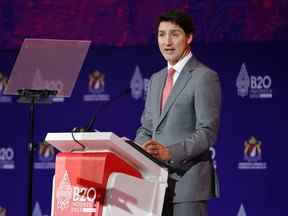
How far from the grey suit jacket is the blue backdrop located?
2240 mm

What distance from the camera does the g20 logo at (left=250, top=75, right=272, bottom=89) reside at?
5.39m

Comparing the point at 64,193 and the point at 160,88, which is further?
the point at 160,88

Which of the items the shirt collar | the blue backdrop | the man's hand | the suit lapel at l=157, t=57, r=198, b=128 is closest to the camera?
the man's hand

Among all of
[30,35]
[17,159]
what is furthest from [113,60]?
[17,159]

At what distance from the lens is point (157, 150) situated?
2881 millimetres

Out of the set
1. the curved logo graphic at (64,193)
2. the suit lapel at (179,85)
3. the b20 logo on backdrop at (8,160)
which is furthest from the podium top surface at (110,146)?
the b20 logo on backdrop at (8,160)

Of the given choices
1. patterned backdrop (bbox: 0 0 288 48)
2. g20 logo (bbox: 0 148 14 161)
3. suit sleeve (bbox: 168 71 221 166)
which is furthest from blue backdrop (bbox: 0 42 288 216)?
suit sleeve (bbox: 168 71 221 166)

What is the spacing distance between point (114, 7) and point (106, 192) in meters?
3.41

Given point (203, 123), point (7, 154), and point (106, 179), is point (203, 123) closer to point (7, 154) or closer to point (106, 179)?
point (106, 179)

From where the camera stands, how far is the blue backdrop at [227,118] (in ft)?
17.5

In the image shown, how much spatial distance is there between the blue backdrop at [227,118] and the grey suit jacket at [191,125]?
2.24 m

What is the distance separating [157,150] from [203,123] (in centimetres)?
28

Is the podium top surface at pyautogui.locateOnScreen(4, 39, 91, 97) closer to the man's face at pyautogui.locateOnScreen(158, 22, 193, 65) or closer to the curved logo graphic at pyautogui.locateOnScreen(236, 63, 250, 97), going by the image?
the man's face at pyautogui.locateOnScreen(158, 22, 193, 65)

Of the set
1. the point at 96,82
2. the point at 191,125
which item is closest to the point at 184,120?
the point at 191,125
